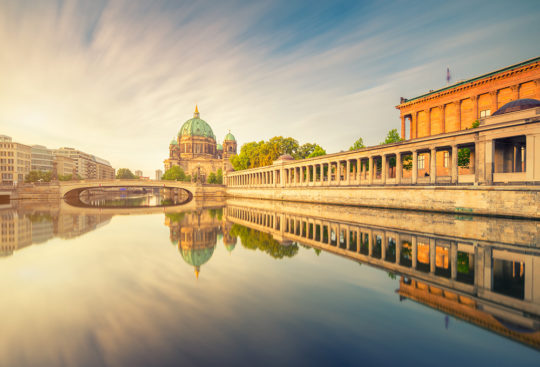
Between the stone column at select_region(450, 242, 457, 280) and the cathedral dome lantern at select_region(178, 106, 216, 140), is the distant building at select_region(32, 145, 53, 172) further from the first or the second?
the stone column at select_region(450, 242, 457, 280)

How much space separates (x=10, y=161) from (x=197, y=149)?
246 ft

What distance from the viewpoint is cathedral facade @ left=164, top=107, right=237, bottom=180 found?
469 feet

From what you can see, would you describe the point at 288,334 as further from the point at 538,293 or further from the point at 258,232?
the point at 258,232

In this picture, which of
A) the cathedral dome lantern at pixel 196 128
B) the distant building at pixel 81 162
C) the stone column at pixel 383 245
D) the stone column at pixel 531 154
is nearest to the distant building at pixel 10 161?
the distant building at pixel 81 162

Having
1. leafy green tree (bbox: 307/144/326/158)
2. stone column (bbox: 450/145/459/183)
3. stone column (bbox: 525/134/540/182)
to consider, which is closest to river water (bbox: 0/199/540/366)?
stone column (bbox: 525/134/540/182)

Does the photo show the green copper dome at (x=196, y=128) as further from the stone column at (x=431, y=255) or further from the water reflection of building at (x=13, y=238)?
the stone column at (x=431, y=255)

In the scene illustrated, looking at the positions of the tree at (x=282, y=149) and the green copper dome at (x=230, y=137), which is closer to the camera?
the tree at (x=282, y=149)

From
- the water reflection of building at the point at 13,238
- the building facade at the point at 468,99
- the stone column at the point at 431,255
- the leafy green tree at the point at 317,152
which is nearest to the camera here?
the stone column at the point at 431,255

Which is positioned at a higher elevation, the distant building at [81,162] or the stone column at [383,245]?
the distant building at [81,162]

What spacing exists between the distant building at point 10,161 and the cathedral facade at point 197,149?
5883cm

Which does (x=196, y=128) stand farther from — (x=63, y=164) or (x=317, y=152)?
(x=317, y=152)

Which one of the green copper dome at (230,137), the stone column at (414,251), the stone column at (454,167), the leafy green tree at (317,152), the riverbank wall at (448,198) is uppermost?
the green copper dome at (230,137)

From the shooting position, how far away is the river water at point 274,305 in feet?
14.4

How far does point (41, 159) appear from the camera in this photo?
11844 cm
